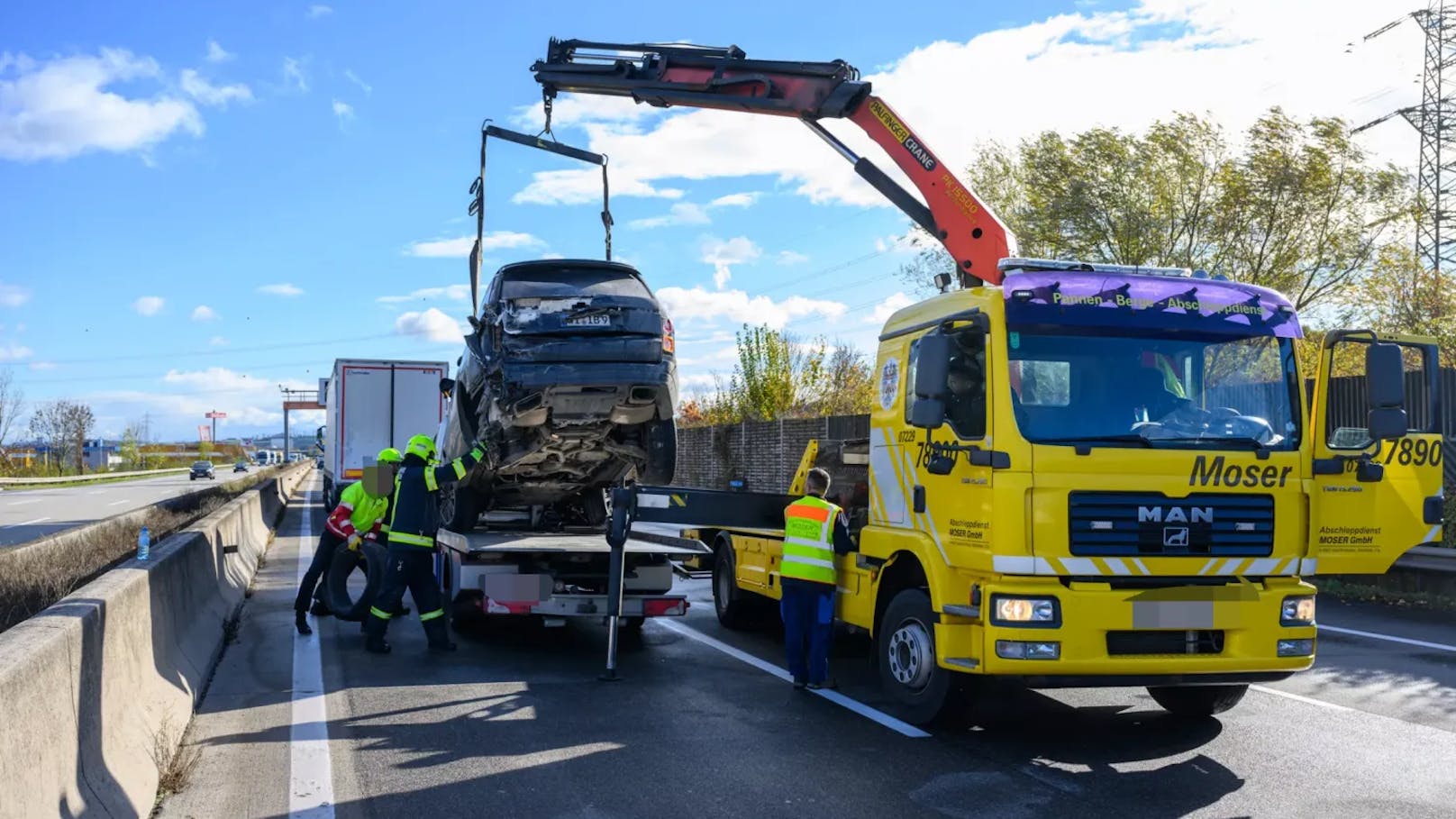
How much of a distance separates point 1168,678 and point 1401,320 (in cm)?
1970

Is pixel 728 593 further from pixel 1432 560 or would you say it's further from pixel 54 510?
pixel 54 510

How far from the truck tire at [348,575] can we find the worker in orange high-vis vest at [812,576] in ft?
12.1

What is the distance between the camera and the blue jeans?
8.20 m

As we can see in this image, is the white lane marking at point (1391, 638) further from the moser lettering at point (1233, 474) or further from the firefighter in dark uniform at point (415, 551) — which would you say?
the firefighter in dark uniform at point (415, 551)

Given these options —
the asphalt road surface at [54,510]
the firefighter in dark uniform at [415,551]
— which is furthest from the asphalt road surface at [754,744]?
the asphalt road surface at [54,510]

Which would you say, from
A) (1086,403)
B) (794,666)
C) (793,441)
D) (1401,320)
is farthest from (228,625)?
(1401,320)

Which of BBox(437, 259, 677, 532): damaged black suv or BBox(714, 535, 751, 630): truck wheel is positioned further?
BBox(714, 535, 751, 630): truck wheel

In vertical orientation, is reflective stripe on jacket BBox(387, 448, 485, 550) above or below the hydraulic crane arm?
below

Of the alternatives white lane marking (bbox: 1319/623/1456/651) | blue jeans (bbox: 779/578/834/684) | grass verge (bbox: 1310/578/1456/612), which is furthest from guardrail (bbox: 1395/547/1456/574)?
blue jeans (bbox: 779/578/834/684)

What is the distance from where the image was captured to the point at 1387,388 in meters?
6.45

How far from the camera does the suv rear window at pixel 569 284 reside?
9266 millimetres

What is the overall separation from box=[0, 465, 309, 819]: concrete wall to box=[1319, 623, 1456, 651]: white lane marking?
31.6 feet

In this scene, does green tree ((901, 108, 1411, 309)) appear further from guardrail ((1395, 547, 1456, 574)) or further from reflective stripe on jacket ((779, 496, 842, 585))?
reflective stripe on jacket ((779, 496, 842, 585))

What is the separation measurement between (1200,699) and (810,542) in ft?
8.84
